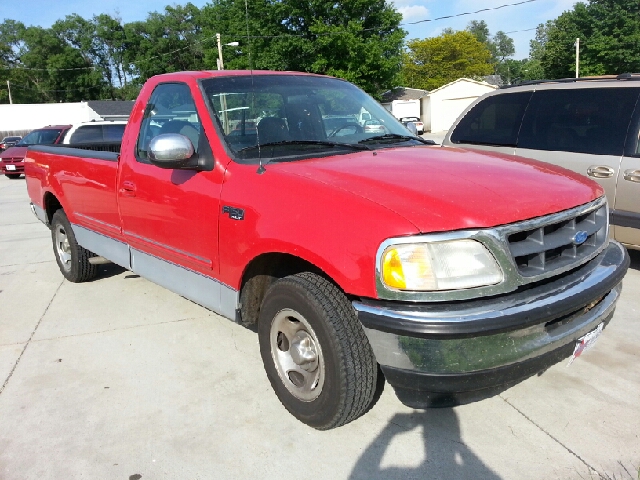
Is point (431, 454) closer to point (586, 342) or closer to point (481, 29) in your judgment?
point (586, 342)

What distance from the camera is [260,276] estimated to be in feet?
10.5

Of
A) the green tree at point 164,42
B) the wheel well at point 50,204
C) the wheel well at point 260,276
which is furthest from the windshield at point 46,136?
the green tree at point 164,42

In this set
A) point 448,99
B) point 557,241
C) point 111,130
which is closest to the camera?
point 557,241

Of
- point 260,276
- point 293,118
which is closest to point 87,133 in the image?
point 293,118

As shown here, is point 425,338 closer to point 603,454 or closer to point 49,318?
point 603,454

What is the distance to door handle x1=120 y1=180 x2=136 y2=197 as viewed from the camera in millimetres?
4020

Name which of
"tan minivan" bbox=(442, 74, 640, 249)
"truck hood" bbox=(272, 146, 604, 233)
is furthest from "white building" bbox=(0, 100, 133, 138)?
A: "truck hood" bbox=(272, 146, 604, 233)

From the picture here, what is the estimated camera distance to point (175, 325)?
458 cm

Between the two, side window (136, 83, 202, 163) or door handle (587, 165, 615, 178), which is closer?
side window (136, 83, 202, 163)

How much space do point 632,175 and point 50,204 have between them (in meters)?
5.84

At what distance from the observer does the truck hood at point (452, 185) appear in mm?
2395

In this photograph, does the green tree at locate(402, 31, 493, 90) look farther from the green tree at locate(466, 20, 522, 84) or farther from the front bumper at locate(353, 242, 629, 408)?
the front bumper at locate(353, 242, 629, 408)

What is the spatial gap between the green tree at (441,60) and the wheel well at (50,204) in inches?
2935

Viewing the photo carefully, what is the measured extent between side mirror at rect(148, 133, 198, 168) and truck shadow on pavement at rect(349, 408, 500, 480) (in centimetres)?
190
